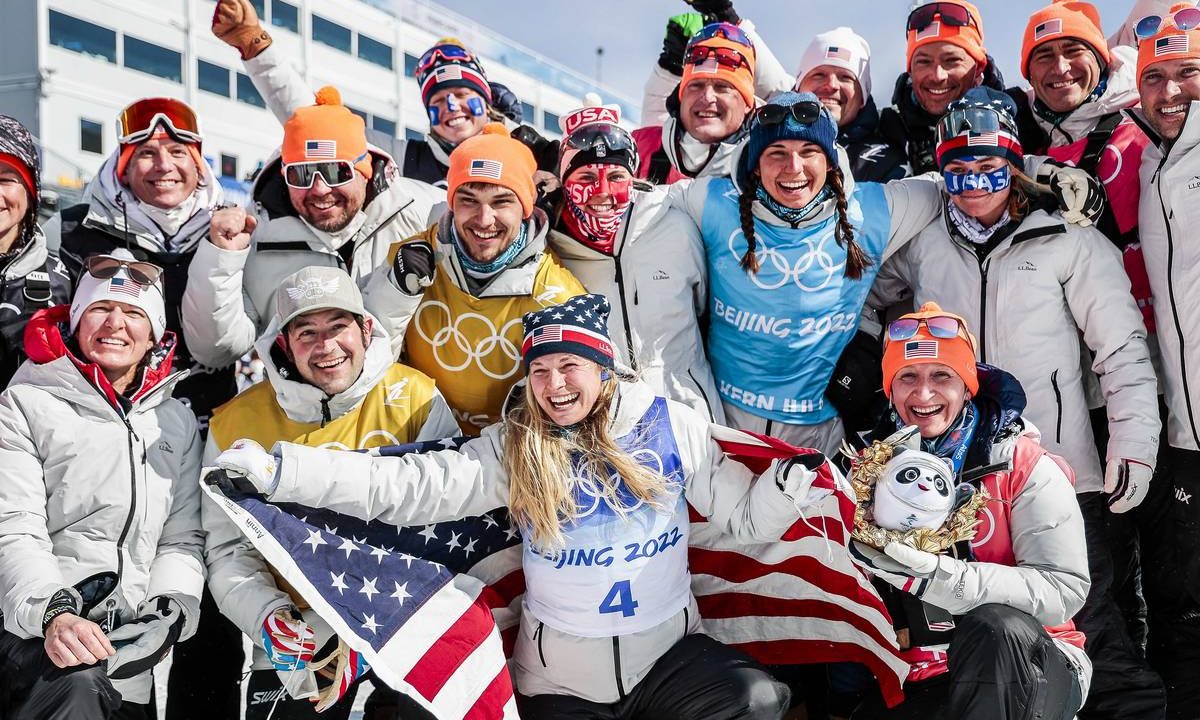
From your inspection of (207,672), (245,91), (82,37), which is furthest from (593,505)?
(245,91)

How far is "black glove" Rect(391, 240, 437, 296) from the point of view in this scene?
3.79 m

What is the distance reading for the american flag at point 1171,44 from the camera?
4.02m

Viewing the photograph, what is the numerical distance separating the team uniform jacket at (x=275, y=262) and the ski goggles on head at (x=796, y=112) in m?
1.65

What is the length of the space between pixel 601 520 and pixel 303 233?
189 cm

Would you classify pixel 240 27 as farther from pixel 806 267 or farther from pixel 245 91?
pixel 245 91

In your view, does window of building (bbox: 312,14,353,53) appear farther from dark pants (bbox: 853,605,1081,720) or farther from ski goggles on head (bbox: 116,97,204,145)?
dark pants (bbox: 853,605,1081,720)

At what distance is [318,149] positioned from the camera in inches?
162

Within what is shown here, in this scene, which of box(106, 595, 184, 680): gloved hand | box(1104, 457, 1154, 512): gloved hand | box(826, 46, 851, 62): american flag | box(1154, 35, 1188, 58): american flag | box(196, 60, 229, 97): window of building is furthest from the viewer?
box(196, 60, 229, 97): window of building

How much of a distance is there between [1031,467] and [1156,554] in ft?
4.32

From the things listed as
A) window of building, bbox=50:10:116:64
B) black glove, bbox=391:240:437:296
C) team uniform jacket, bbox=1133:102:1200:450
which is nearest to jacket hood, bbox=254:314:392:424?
black glove, bbox=391:240:437:296

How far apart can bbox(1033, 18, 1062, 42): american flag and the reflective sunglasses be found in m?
3.38

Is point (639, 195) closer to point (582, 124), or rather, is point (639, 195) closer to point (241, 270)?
point (582, 124)

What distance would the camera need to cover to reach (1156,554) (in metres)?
4.20

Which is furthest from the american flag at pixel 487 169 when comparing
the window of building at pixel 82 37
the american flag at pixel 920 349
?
the window of building at pixel 82 37
